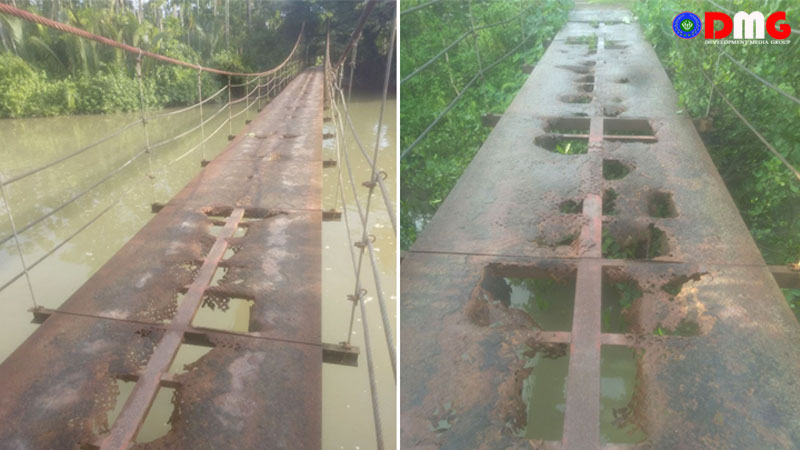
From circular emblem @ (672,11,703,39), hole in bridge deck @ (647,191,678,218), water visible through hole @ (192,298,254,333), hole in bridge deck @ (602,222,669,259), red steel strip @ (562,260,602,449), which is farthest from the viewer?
circular emblem @ (672,11,703,39)

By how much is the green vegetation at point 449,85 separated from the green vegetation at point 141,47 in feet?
15.7

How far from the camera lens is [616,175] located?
2.35 m

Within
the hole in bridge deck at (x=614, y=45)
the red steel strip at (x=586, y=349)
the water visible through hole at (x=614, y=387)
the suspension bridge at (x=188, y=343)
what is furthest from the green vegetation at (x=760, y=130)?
the suspension bridge at (x=188, y=343)

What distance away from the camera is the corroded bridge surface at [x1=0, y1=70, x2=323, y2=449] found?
957 millimetres

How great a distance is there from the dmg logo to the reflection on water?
177 cm

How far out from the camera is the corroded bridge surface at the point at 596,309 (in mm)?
852

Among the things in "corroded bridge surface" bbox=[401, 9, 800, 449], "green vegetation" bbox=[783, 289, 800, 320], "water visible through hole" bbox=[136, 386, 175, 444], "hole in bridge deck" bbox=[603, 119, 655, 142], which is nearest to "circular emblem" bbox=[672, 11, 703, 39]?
"hole in bridge deck" bbox=[603, 119, 655, 142]

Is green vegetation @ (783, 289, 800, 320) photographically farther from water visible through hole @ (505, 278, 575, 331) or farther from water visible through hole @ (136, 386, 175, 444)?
water visible through hole @ (136, 386, 175, 444)

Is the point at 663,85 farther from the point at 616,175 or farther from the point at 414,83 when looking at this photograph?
the point at 414,83

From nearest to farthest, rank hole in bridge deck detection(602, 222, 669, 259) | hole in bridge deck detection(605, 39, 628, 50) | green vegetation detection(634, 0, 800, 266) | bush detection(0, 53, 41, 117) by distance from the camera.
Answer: hole in bridge deck detection(602, 222, 669, 259), green vegetation detection(634, 0, 800, 266), hole in bridge deck detection(605, 39, 628, 50), bush detection(0, 53, 41, 117)

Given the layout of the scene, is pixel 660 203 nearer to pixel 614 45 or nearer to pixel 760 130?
pixel 760 130

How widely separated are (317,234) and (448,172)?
1.34 m

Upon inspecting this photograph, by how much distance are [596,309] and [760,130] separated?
1578mm

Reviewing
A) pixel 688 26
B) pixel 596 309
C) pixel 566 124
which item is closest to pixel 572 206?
pixel 596 309
